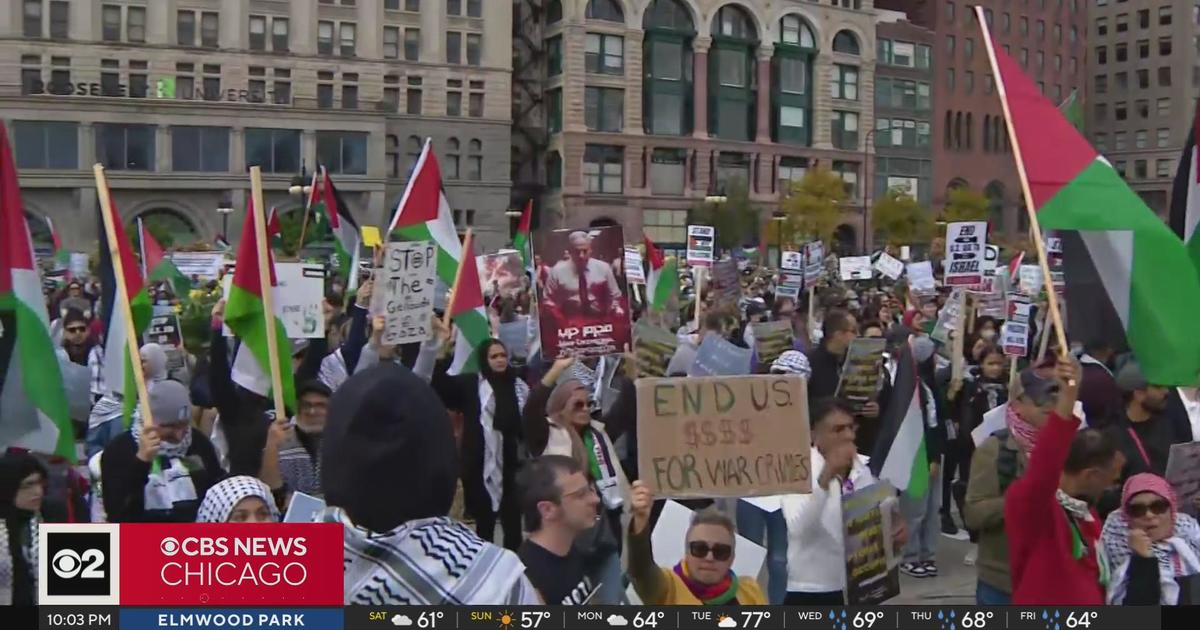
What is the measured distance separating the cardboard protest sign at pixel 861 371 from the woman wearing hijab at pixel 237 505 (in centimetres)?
475

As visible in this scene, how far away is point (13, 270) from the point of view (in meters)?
5.24

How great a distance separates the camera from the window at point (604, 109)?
60.1 meters

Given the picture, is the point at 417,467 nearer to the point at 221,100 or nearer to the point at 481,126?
the point at 221,100

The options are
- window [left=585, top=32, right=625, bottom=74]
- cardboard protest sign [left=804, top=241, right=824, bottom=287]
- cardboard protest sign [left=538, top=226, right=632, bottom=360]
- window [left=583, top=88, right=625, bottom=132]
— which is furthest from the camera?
window [left=583, top=88, right=625, bottom=132]

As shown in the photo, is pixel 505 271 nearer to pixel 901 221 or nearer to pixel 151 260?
pixel 151 260

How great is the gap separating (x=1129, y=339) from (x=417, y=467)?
3.12 m

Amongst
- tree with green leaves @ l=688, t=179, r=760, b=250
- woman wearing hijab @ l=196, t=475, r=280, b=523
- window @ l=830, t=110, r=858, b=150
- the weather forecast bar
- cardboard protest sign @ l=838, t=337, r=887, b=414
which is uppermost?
window @ l=830, t=110, r=858, b=150

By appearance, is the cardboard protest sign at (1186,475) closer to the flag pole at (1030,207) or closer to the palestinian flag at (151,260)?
the flag pole at (1030,207)

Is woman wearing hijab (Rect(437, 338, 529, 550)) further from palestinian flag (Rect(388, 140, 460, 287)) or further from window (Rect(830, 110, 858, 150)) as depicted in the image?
window (Rect(830, 110, 858, 150))

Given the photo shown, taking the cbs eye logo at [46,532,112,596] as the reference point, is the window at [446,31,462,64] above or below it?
above

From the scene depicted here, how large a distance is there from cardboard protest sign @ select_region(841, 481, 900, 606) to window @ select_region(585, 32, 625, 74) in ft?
183

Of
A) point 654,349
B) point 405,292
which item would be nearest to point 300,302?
point 405,292

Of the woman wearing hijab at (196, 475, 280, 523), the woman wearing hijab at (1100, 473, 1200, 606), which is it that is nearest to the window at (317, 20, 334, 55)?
the woman wearing hijab at (196, 475, 280, 523)

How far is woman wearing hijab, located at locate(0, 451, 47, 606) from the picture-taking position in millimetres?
4500
